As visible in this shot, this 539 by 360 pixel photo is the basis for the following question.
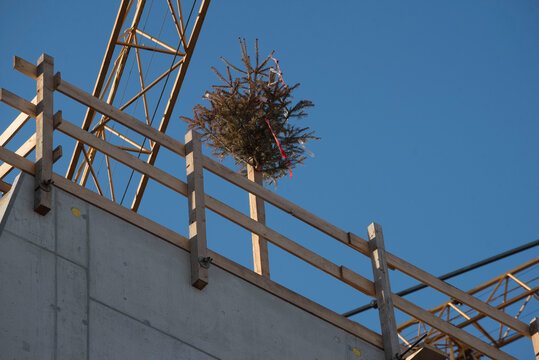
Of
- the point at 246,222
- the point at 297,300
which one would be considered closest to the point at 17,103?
the point at 246,222

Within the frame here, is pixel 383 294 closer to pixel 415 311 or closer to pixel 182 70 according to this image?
pixel 415 311

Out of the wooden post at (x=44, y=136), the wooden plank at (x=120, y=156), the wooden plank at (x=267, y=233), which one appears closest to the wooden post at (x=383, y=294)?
the wooden plank at (x=267, y=233)

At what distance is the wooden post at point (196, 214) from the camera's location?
1025 centimetres

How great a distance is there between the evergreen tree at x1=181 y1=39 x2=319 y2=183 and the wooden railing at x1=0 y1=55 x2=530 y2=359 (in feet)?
16.4

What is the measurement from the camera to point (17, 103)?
10.0m

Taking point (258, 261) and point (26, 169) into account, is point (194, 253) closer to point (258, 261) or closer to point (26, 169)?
point (26, 169)

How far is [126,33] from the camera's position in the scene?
Result: 21938 mm

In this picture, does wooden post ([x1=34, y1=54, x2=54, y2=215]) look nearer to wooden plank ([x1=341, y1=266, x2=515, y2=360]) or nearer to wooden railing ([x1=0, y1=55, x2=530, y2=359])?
wooden railing ([x1=0, y1=55, x2=530, y2=359])

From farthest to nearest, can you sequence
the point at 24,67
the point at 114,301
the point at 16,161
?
1. the point at 24,67
2. the point at 16,161
3. the point at 114,301

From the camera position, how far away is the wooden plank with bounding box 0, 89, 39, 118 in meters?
9.94

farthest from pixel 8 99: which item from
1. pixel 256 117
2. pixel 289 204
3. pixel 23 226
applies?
pixel 256 117

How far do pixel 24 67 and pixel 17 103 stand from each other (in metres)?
0.53

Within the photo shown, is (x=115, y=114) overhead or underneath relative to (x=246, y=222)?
overhead

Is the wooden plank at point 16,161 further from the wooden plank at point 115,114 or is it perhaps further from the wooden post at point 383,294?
the wooden post at point 383,294
